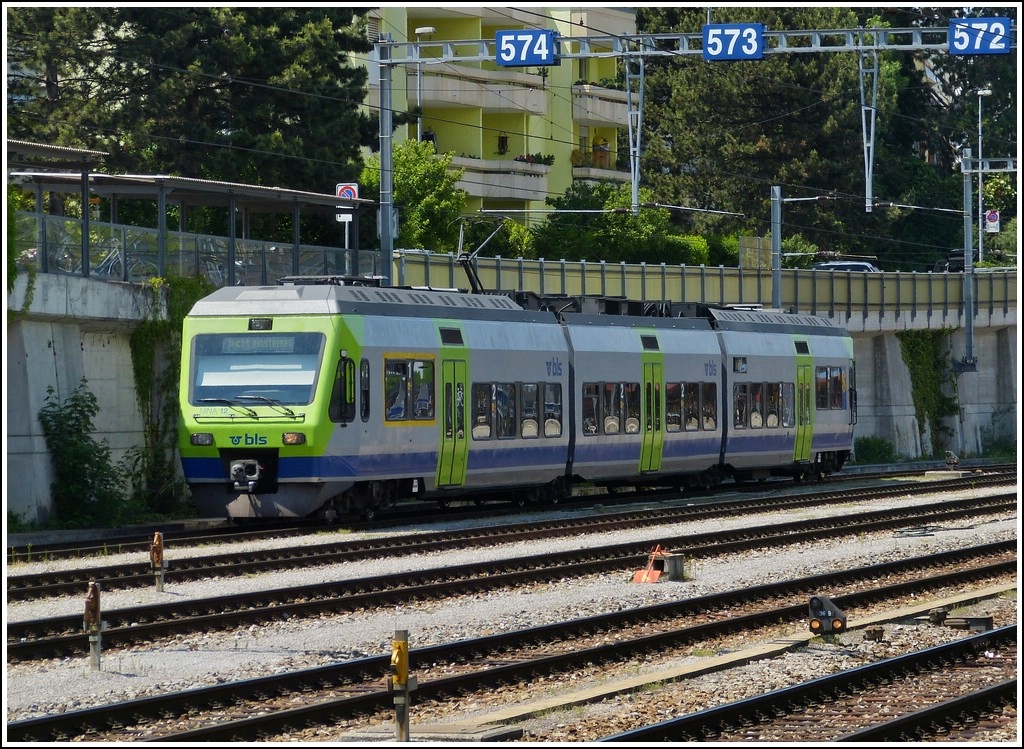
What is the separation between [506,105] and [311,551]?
50.7 metres

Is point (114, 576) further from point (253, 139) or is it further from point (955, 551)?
point (253, 139)

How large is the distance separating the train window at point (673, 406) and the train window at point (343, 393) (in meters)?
10.0

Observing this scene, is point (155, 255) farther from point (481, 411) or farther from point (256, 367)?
point (481, 411)

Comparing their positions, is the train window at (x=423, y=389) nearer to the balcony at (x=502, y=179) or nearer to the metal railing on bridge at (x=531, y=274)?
the metal railing on bridge at (x=531, y=274)

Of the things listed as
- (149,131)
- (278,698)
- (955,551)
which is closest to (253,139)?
(149,131)

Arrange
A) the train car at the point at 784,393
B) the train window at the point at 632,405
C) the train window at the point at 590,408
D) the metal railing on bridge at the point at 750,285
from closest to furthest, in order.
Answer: the train window at the point at 590,408 < the train window at the point at 632,405 < the train car at the point at 784,393 < the metal railing on bridge at the point at 750,285

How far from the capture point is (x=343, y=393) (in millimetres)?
24156

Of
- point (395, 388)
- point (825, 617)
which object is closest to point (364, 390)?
point (395, 388)

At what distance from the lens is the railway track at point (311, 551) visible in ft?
61.4

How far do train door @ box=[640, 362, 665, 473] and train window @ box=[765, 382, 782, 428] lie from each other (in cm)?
430

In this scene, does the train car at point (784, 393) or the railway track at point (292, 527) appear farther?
the train car at point (784, 393)

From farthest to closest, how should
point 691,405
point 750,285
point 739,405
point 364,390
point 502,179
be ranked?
point 502,179
point 750,285
point 739,405
point 691,405
point 364,390

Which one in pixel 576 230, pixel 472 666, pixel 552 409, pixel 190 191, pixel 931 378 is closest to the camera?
pixel 472 666

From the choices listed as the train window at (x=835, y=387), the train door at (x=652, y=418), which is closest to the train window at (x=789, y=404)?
the train window at (x=835, y=387)
